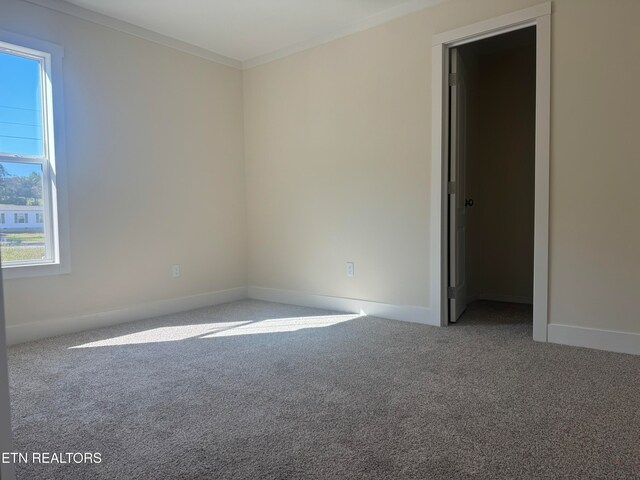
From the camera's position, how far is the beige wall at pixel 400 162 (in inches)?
106

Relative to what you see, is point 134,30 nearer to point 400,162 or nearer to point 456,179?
point 400,162

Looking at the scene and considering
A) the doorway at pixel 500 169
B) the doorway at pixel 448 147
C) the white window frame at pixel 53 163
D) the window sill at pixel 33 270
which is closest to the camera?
the doorway at pixel 448 147

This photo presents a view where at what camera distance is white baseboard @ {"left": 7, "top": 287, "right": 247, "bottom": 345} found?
315 centimetres

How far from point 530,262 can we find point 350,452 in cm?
347

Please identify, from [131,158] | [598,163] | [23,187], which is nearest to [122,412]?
[23,187]

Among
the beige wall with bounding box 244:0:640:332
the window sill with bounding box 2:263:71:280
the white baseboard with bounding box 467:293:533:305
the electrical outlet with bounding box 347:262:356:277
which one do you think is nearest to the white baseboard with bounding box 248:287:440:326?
the beige wall with bounding box 244:0:640:332

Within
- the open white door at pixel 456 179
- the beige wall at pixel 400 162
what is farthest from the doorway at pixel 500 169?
the beige wall at pixel 400 162

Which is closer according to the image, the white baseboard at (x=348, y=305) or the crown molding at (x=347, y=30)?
the crown molding at (x=347, y=30)

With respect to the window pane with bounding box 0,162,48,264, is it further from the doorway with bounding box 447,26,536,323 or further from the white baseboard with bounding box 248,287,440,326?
the doorway with bounding box 447,26,536,323

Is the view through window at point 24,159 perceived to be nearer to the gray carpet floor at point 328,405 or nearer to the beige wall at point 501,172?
the gray carpet floor at point 328,405

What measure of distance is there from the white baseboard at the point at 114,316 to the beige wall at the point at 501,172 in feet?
8.64

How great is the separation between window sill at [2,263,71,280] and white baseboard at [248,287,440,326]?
1928 millimetres

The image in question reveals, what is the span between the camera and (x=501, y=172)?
178 inches

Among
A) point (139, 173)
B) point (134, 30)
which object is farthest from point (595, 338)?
point (134, 30)
